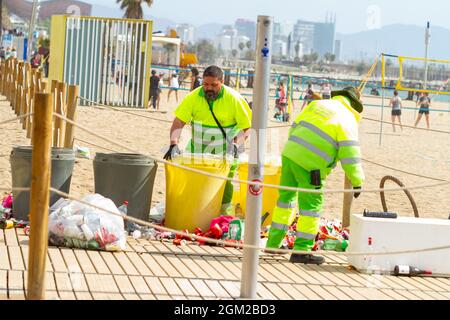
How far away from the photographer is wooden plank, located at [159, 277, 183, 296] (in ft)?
21.8

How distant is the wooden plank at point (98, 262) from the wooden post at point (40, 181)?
1447 millimetres

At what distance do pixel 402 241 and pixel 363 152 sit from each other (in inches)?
579

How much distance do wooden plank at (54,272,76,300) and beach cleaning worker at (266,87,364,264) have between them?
2.07 m

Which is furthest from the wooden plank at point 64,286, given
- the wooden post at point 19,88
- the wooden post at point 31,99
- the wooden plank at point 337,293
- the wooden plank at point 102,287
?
the wooden post at point 19,88

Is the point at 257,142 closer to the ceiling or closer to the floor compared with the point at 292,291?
closer to the ceiling

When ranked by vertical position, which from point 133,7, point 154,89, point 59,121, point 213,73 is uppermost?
point 133,7

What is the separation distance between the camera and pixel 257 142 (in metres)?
6.77

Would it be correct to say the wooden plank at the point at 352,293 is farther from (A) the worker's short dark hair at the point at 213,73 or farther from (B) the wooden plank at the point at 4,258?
(A) the worker's short dark hair at the point at 213,73

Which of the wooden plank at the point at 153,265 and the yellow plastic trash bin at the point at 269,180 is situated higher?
the yellow plastic trash bin at the point at 269,180

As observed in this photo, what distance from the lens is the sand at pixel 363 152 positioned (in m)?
13.1

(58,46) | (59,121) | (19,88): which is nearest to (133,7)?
(58,46)

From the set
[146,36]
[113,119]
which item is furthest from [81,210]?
[146,36]

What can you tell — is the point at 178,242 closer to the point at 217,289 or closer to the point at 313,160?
the point at 313,160
